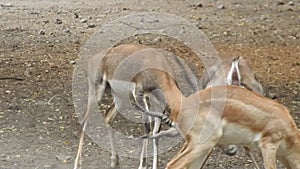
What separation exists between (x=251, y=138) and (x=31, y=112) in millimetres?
2947

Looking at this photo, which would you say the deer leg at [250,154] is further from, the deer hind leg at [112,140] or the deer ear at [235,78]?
the deer hind leg at [112,140]

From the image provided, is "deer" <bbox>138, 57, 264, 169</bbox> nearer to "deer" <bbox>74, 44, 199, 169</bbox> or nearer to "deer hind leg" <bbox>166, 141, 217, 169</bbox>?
"deer" <bbox>74, 44, 199, 169</bbox>

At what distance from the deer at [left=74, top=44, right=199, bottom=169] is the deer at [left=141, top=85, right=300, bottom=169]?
29.2 inches

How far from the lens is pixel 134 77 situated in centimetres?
602

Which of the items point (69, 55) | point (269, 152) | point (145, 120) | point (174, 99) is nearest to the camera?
point (269, 152)

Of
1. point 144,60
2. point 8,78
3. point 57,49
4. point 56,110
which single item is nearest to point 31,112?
point 56,110

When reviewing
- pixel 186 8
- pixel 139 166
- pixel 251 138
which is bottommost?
pixel 186 8

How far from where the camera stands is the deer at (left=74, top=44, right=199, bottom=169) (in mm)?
5840

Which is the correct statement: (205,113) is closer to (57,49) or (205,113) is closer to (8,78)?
(8,78)

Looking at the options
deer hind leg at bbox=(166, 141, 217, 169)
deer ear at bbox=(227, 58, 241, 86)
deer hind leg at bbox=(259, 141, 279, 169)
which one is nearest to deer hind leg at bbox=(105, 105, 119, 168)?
deer ear at bbox=(227, 58, 241, 86)

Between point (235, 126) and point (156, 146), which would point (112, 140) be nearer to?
point (156, 146)

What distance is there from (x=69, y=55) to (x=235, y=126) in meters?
4.86

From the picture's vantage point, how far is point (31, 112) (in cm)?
743

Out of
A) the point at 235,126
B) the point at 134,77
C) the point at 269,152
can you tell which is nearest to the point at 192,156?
the point at 235,126
